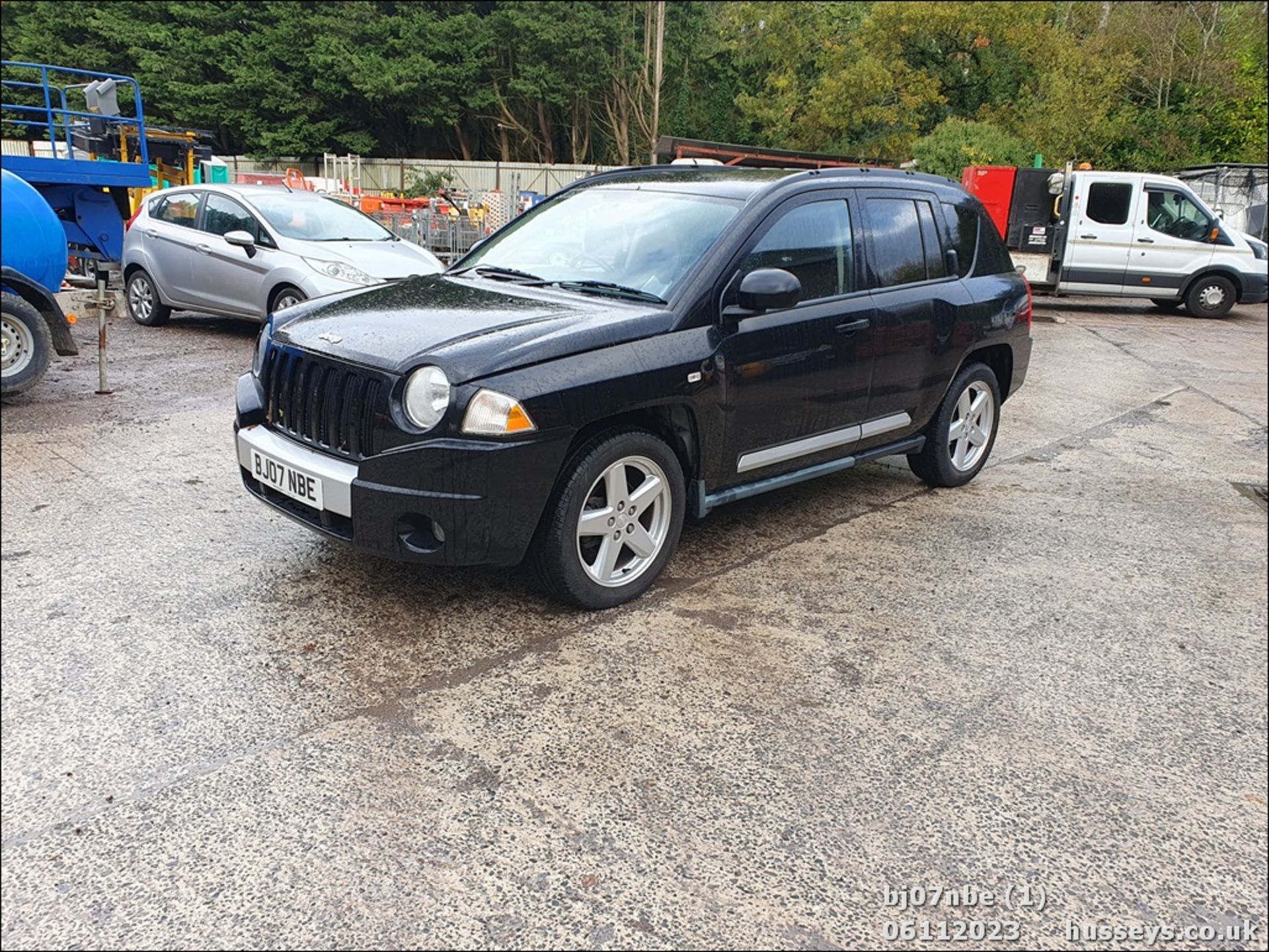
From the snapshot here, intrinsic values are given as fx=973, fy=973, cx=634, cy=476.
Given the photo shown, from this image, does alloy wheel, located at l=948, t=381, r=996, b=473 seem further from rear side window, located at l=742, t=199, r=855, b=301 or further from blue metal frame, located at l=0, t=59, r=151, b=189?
blue metal frame, located at l=0, t=59, r=151, b=189

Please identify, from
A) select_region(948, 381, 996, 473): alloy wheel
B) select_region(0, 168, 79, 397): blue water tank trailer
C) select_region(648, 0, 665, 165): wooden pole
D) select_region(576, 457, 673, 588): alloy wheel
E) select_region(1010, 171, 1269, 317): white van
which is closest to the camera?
select_region(0, 168, 79, 397): blue water tank trailer

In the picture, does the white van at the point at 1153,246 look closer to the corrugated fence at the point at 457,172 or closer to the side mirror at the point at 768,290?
the side mirror at the point at 768,290

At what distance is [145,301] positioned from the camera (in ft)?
32.1

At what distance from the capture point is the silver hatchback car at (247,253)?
8.83m

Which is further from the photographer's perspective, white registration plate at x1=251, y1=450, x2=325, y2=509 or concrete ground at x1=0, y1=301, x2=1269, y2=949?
white registration plate at x1=251, y1=450, x2=325, y2=509

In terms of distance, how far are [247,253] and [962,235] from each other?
6420 mm

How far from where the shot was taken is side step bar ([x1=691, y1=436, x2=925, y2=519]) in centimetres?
407

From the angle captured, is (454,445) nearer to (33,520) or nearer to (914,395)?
(33,520)

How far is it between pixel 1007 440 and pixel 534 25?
3603 centimetres

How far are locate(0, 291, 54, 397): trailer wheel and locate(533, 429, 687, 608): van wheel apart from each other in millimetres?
1939

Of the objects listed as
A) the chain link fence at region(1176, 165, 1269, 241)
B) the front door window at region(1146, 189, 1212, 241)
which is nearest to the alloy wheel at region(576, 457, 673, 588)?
the front door window at region(1146, 189, 1212, 241)

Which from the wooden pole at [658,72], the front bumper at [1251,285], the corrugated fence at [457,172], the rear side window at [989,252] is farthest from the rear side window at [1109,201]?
the wooden pole at [658,72]

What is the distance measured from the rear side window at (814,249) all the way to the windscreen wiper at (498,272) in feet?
3.21

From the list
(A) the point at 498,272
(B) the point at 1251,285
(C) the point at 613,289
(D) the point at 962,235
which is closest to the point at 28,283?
(C) the point at 613,289
